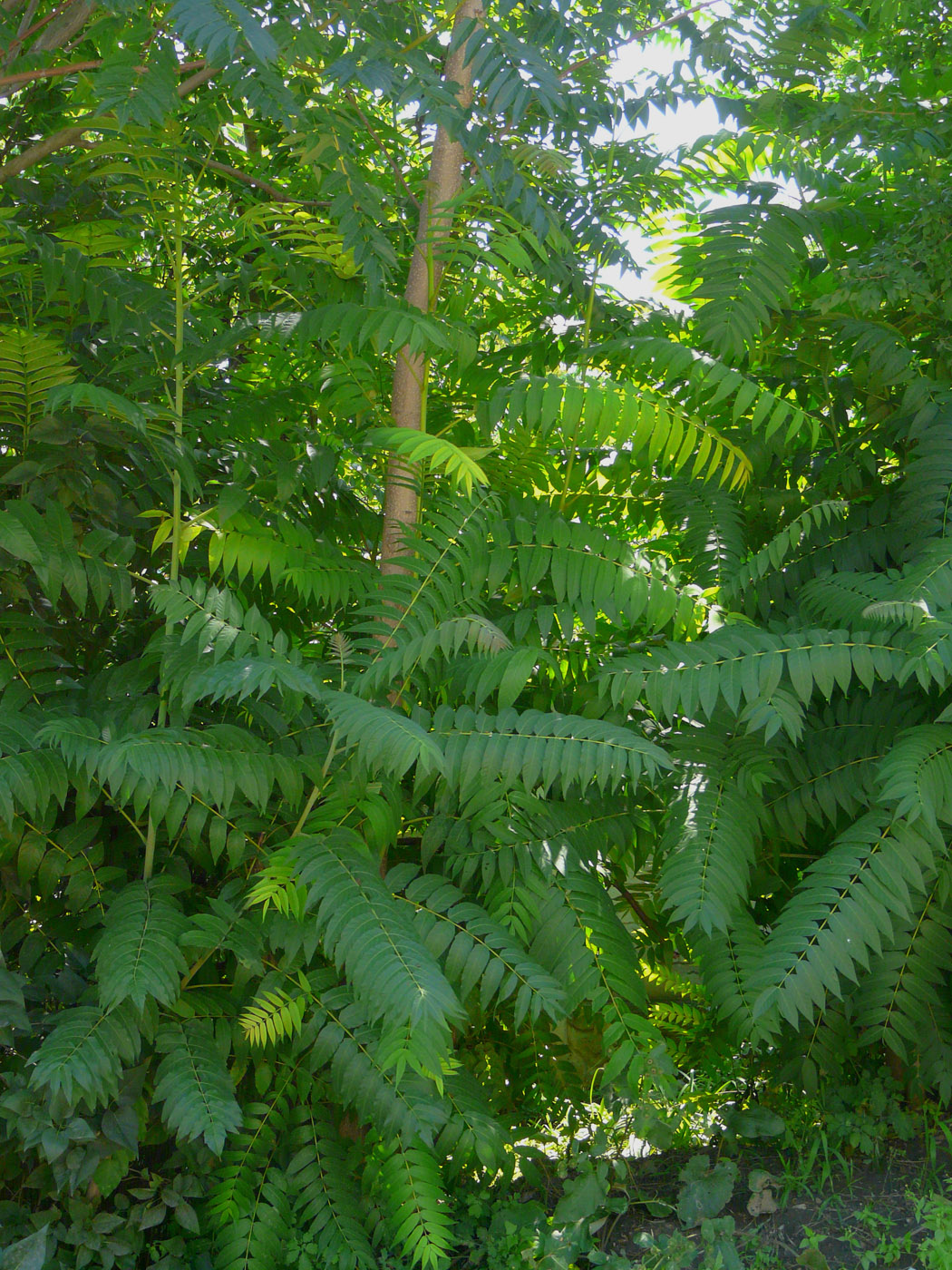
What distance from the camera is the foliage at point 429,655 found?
5.84 feet

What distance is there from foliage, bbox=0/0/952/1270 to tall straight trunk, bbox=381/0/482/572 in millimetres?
63

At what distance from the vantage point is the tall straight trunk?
2355mm

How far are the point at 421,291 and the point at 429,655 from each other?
1016mm

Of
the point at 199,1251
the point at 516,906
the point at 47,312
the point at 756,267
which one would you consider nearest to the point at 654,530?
the point at 756,267

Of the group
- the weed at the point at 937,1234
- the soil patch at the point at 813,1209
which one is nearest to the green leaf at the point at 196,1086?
the soil patch at the point at 813,1209

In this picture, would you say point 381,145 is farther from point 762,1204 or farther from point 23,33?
point 762,1204

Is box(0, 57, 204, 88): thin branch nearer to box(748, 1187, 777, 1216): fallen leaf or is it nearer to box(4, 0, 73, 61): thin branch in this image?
box(4, 0, 73, 61): thin branch

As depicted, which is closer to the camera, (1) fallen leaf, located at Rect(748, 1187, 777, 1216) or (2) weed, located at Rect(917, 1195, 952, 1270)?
(2) weed, located at Rect(917, 1195, 952, 1270)

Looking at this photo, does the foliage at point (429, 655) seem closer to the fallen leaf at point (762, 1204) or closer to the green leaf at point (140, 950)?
the green leaf at point (140, 950)

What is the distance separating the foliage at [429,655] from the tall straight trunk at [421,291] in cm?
6

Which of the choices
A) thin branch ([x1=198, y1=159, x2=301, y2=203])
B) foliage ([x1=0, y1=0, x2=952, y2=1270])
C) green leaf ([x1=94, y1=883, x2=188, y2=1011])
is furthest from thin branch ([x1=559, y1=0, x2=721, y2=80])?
green leaf ([x1=94, y1=883, x2=188, y2=1011])

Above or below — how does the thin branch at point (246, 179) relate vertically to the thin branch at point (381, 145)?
below

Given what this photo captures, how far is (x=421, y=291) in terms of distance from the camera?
8.03ft

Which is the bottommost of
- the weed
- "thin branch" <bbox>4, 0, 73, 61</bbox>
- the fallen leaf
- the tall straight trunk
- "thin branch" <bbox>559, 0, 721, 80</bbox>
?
the fallen leaf
